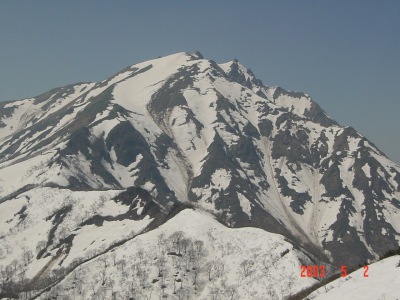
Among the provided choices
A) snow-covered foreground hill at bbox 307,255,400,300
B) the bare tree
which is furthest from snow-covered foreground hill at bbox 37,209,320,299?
snow-covered foreground hill at bbox 307,255,400,300

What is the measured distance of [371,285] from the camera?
45.9 m

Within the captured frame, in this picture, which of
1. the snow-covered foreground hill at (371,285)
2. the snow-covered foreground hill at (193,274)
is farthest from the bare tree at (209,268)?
the snow-covered foreground hill at (371,285)

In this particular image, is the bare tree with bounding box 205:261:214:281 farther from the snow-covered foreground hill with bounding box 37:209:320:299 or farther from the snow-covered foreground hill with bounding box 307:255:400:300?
the snow-covered foreground hill with bounding box 307:255:400:300

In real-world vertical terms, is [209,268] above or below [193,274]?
above

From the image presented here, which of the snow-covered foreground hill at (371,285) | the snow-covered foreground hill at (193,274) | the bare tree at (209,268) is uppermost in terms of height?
the snow-covered foreground hill at (371,285)

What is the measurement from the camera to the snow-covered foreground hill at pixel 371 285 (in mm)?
43156

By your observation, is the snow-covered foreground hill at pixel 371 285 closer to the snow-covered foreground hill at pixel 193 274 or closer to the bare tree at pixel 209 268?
the snow-covered foreground hill at pixel 193 274

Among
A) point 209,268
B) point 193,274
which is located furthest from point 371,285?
point 209,268

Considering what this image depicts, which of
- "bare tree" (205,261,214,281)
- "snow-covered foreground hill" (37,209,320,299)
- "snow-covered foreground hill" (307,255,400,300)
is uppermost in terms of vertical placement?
"snow-covered foreground hill" (307,255,400,300)

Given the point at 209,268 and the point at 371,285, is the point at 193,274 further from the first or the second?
the point at 371,285

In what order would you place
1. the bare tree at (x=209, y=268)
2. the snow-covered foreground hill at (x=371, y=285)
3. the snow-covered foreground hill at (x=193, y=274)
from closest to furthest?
the snow-covered foreground hill at (x=371, y=285) → the snow-covered foreground hill at (x=193, y=274) → the bare tree at (x=209, y=268)

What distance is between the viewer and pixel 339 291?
155 ft

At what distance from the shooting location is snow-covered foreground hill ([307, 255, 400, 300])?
142ft

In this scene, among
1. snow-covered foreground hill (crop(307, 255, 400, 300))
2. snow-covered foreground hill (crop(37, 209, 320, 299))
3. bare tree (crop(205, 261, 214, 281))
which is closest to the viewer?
snow-covered foreground hill (crop(307, 255, 400, 300))
